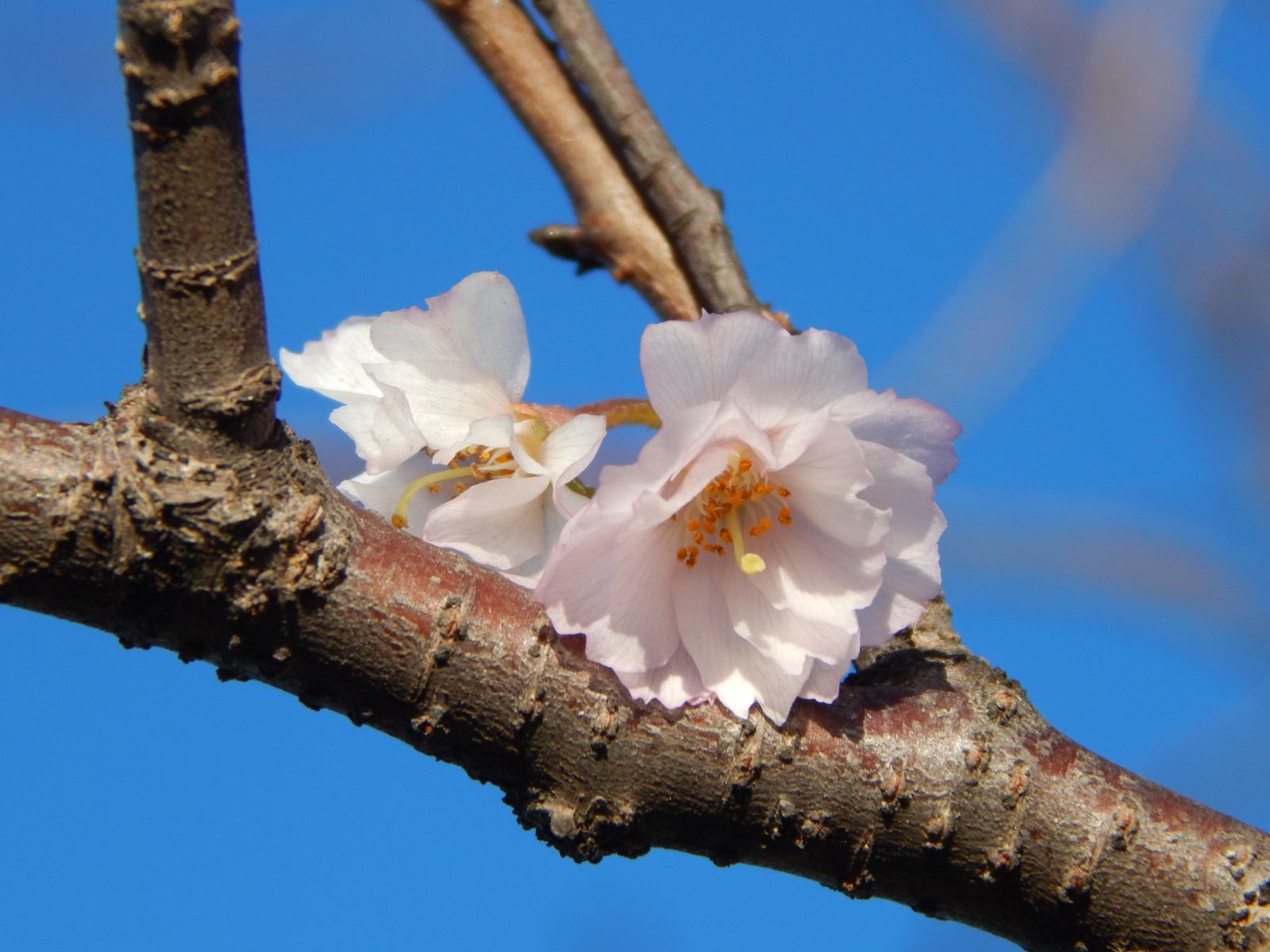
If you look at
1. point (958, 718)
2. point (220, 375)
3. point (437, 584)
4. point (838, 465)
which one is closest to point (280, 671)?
point (437, 584)

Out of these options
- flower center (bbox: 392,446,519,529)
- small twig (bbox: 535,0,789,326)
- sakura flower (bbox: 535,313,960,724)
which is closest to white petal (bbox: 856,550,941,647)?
sakura flower (bbox: 535,313,960,724)

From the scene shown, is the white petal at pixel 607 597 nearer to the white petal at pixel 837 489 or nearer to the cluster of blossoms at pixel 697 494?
the cluster of blossoms at pixel 697 494

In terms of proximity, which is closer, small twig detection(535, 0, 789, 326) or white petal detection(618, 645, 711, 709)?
white petal detection(618, 645, 711, 709)

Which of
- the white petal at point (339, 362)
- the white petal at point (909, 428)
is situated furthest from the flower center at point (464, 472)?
the white petal at point (909, 428)

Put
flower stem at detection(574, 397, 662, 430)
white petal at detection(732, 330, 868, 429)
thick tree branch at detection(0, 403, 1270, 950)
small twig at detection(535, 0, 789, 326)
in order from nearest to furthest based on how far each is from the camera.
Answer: thick tree branch at detection(0, 403, 1270, 950), white petal at detection(732, 330, 868, 429), flower stem at detection(574, 397, 662, 430), small twig at detection(535, 0, 789, 326)

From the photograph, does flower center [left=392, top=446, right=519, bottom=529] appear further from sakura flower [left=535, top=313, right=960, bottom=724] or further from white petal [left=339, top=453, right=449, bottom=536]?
sakura flower [left=535, top=313, right=960, bottom=724]

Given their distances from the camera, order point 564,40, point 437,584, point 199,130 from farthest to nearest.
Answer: point 564,40, point 437,584, point 199,130

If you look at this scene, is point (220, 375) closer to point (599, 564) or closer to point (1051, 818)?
point (599, 564)
